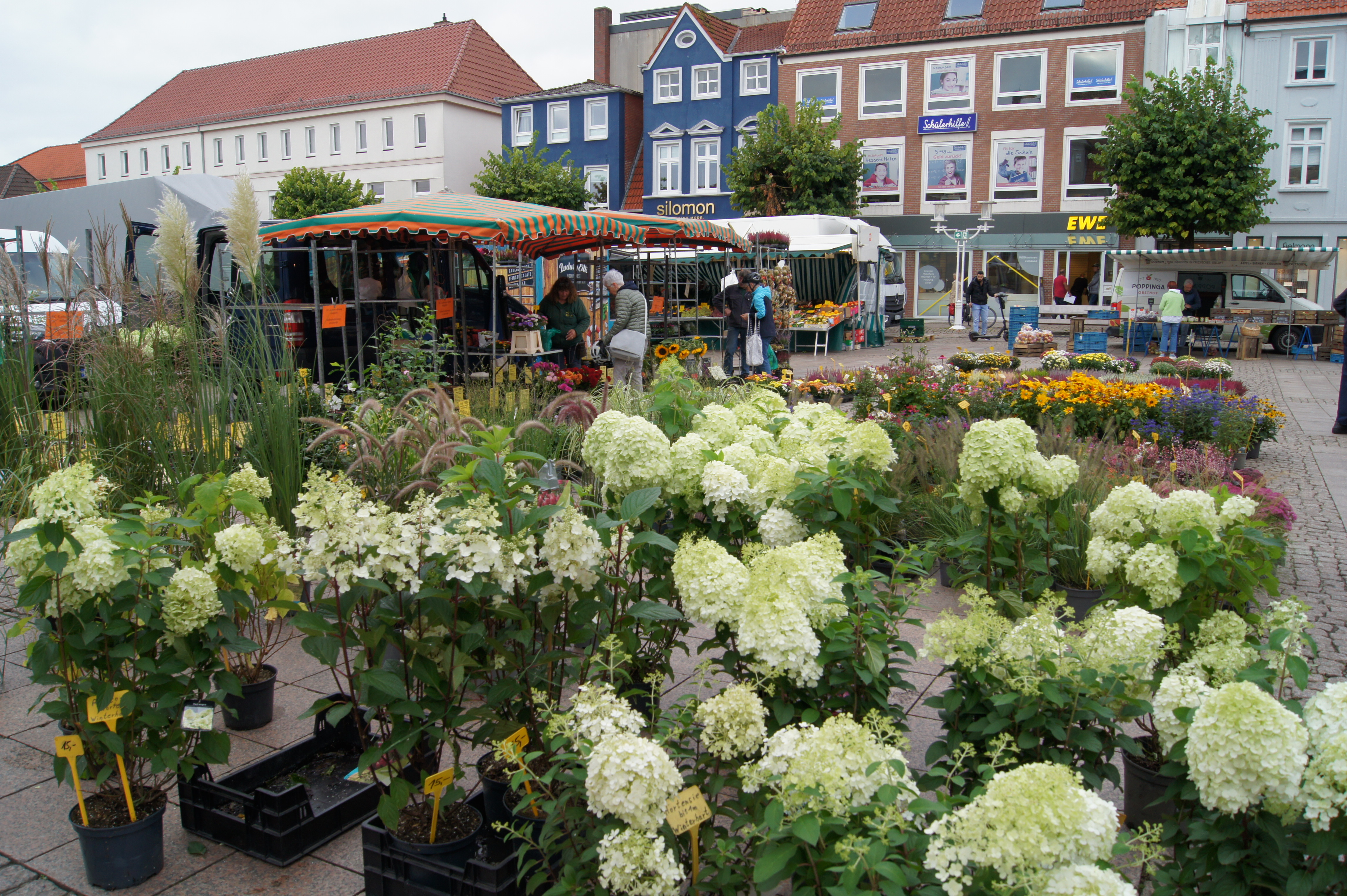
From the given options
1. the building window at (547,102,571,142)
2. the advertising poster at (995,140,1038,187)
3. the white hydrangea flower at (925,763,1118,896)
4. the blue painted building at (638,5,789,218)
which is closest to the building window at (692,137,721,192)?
the blue painted building at (638,5,789,218)

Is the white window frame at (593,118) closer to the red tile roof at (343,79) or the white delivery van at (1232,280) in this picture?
the red tile roof at (343,79)

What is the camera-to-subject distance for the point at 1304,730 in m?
1.82

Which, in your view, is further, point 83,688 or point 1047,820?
point 83,688

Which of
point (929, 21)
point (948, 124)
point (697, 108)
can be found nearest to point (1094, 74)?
point (948, 124)

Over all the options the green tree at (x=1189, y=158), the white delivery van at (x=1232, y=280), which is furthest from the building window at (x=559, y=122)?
the white delivery van at (x=1232, y=280)

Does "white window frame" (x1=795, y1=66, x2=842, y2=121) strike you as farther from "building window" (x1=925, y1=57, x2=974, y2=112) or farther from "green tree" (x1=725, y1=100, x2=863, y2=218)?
"green tree" (x1=725, y1=100, x2=863, y2=218)

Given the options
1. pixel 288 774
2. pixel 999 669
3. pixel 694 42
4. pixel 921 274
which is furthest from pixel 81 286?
pixel 694 42

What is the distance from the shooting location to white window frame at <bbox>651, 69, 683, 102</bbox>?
124 feet

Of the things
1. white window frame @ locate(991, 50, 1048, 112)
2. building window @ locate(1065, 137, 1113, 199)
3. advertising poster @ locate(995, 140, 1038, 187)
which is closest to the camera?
building window @ locate(1065, 137, 1113, 199)

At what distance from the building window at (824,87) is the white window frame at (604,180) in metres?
9.31

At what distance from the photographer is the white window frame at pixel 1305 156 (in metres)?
29.3

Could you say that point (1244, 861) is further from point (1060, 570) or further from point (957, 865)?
point (1060, 570)

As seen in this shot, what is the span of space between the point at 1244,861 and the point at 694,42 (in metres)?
39.4

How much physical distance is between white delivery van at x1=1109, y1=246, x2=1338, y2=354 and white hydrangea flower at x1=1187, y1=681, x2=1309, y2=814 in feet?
72.8
